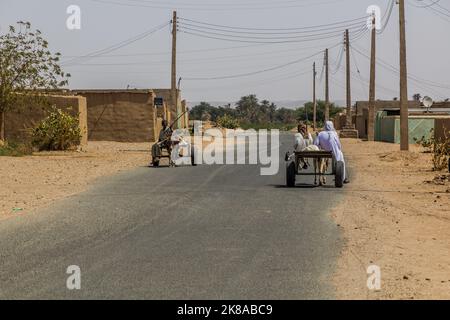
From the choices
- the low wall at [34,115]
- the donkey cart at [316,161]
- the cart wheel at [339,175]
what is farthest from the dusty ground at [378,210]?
the low wall at [34,115]

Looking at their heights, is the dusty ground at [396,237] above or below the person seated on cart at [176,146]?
below

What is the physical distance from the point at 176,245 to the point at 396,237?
329 cm

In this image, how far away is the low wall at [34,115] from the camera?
3916 cm

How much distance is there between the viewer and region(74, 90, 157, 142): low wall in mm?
45719

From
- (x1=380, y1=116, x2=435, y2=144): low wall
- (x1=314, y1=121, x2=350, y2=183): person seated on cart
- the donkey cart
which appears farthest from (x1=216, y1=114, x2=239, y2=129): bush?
the donkey cart

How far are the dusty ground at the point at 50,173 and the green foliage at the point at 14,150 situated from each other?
619 millimetres

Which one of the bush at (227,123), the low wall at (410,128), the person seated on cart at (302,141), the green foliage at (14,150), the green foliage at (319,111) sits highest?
the green foliage at (319,111)

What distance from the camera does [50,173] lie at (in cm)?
2341

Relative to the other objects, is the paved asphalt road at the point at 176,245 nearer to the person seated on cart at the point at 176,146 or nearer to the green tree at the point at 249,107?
the person seated on cart at the point at 176,146

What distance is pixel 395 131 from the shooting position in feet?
167
